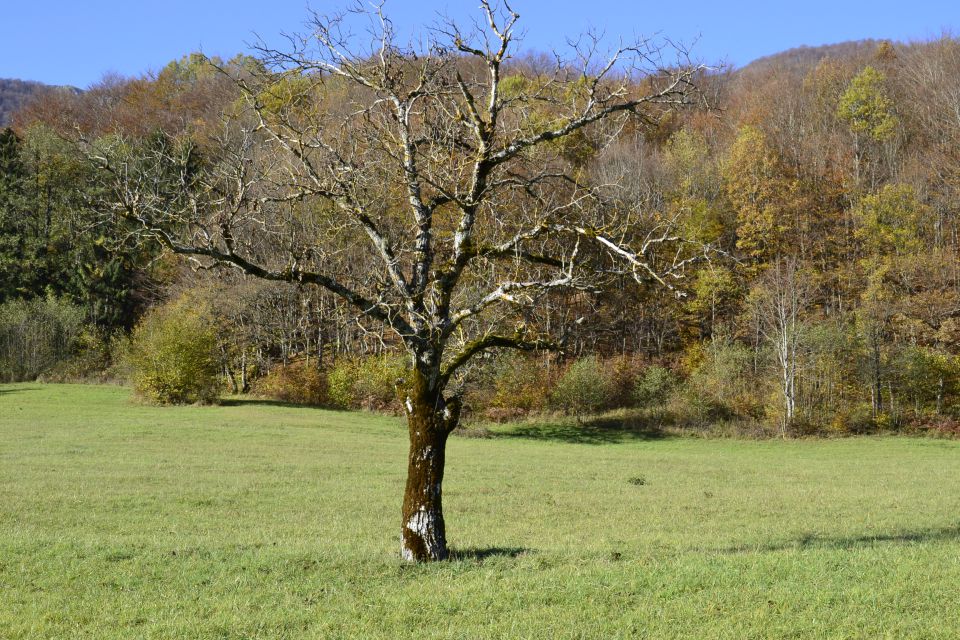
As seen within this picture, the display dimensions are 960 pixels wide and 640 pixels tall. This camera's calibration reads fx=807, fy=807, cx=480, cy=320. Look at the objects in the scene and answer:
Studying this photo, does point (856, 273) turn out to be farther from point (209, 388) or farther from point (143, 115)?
point (143, 115)

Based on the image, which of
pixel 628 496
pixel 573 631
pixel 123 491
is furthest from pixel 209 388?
pixel 573 631

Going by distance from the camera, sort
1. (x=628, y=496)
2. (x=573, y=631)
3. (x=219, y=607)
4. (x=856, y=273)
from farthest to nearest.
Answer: (x=856, y=273), (x=628, y=496), (x=219, y=607), (x=573, y=631)

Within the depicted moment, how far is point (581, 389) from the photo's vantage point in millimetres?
48031

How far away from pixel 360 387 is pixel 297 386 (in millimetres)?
5553

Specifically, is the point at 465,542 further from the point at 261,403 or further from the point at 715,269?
the point at 261,403

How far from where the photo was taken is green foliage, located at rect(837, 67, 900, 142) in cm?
6731

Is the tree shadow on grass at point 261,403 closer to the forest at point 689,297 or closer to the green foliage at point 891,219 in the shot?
the forest at point 689,297

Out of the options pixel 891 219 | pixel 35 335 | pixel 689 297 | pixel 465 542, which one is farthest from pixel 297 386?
pixel 891 219

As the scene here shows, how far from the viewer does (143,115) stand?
83.7 m

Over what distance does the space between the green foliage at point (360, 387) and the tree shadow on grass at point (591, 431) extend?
8.27 m

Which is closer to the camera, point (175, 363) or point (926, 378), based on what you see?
point (175, 363)

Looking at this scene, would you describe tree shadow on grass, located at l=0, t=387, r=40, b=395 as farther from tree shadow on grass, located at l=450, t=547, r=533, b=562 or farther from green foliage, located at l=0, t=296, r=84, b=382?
tree shadow on grass, located at l=450, t=547, r=533, b=562

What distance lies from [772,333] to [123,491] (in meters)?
40.2

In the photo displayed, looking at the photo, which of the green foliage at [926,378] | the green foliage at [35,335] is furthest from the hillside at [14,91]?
the green foliage at [926,378]
